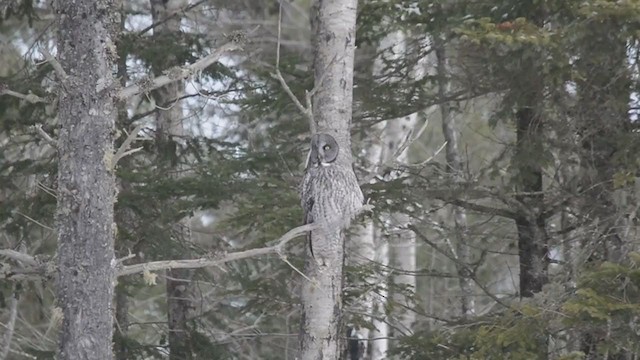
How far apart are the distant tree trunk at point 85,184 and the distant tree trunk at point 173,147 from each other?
12.2 feet

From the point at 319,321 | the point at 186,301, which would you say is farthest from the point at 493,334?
the point at 186,301

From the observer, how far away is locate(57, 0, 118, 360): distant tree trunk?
5469 millimetres

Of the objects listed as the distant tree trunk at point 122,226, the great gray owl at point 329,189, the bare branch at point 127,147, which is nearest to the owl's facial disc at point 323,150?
the great gray owl at point 329,189

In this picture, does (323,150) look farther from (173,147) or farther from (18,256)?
(173,147)

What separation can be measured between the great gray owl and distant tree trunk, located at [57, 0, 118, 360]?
1.34 meters

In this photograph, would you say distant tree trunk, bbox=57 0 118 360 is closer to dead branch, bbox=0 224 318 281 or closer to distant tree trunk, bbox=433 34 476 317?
dead branch, bbox=0 224 318 281

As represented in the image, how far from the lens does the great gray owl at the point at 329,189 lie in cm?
621

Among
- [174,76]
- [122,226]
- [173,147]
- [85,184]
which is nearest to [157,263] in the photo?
[85,184]

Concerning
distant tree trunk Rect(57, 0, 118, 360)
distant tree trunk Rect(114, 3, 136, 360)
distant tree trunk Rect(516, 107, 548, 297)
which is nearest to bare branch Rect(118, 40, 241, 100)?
distant tree trunk Rect(57, 0, 118, 360)

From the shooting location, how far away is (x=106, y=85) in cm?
554

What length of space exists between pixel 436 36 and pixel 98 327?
13.4 feet

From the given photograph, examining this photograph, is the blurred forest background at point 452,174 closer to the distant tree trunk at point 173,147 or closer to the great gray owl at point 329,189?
the distant tree trunk at point 173,147

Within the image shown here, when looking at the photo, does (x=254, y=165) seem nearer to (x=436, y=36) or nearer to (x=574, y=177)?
(x=436, y=36)

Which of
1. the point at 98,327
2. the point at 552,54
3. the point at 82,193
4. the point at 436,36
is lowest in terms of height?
the point at 98,327
